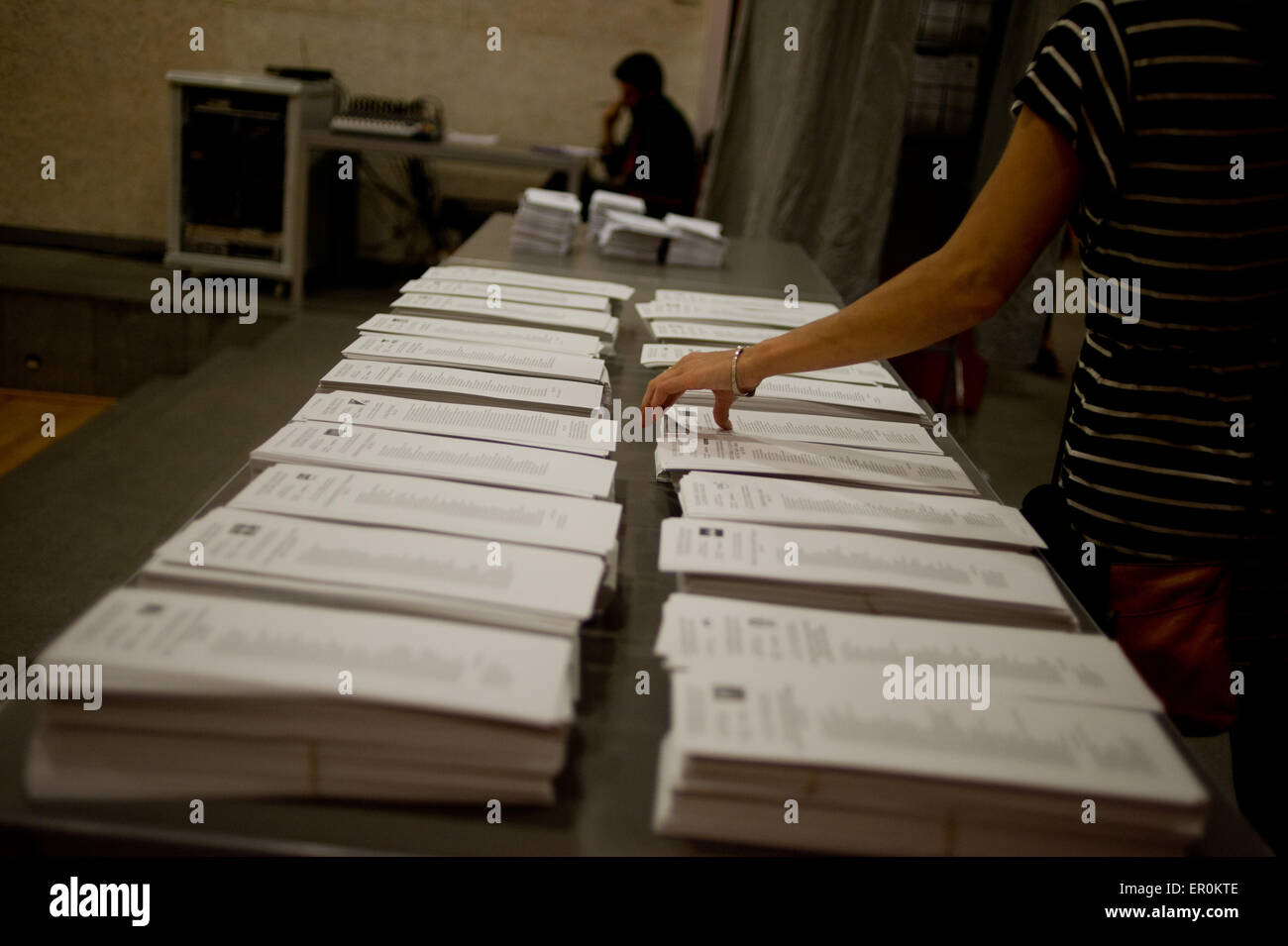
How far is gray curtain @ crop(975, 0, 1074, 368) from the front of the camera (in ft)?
10.4

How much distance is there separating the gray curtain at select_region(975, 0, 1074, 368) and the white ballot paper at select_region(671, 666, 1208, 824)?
2578mm

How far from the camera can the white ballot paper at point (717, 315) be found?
5.64 ft

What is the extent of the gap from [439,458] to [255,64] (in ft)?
15.5

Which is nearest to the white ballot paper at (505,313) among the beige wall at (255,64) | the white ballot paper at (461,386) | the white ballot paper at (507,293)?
the white ballot paper at (507,293)

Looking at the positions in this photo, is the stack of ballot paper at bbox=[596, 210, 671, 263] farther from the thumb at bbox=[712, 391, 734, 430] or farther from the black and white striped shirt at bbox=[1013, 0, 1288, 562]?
the black and white striped shirt at bbox=[1013, 0, 1288, 562]

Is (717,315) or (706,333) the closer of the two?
(706,333)

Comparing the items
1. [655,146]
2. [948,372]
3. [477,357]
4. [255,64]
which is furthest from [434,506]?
[255,64]

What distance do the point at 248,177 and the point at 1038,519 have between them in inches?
160

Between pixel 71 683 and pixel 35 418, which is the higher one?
pixel 71 683

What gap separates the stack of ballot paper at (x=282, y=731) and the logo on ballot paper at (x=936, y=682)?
23 centimetres

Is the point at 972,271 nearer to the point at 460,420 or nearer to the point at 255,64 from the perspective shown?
the point at 460,420

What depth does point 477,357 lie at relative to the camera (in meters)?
1.35

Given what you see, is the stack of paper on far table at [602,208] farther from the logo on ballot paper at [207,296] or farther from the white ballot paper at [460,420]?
the logo on ballot paper at [207,296]
